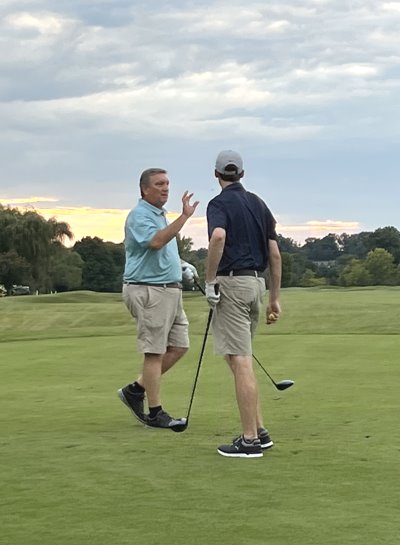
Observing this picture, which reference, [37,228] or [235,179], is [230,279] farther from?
[37,228]

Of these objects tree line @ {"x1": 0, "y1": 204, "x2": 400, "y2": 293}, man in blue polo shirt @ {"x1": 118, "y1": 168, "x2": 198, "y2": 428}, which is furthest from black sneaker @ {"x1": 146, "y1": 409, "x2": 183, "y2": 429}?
tree line @ {"x1": 0, "y1": 204, "x2": 400, "y2": 293}

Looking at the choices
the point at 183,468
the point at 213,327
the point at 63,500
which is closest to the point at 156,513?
the point at 63,500

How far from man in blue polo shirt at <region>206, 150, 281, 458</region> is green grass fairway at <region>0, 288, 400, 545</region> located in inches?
17.7

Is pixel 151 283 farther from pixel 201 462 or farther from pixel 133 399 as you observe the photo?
pixel 201 462

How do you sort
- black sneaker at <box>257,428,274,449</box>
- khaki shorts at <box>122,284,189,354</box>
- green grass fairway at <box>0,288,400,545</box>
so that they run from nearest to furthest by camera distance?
green grass fairway at <box>0,288,400,545</box>, black sneaker at <box>257,428,274,449</box>, khaki shorts at <box>122,284,189,354</box>

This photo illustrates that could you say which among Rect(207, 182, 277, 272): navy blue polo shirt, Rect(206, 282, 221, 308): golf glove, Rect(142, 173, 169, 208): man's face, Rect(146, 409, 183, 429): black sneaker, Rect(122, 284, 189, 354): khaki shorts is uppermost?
Rect(142, 173, 169, 208): man's face

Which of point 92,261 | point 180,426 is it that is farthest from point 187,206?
point 92,261

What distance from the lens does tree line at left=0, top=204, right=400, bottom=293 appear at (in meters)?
61.2

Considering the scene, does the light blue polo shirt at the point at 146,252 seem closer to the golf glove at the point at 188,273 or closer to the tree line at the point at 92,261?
the golf glove at the point at 188,273

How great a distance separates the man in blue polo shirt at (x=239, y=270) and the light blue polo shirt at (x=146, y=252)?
101 cm

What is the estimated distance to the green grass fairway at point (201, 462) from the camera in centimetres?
411

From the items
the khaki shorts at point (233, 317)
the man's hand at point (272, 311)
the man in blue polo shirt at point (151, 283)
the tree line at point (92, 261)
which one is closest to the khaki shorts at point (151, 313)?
the man in blue polo shirt at point (151, 283)

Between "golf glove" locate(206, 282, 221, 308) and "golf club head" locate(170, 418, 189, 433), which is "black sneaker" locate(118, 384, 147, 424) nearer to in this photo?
"golf club head" locate(170, 418, 189, 433)

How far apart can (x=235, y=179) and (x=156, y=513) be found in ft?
8.75
